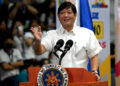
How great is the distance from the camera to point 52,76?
3.93 metres

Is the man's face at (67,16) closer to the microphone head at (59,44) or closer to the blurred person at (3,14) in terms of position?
the microphone head at (59,44)

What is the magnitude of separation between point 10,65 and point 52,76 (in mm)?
3526

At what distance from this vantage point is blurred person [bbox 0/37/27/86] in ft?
23.9

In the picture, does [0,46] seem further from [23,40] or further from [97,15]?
[97,15]

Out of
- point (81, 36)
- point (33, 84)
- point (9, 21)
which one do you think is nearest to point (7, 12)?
point (9, 21)

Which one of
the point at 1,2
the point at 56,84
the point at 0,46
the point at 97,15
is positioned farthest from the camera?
the point at 1,2

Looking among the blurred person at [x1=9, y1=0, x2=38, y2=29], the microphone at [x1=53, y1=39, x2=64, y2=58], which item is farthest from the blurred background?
the microphone at [x1=53, y1=39, x2=64, y2=58]

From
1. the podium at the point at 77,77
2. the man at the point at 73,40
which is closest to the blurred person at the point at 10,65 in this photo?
the man at the point at 73,40

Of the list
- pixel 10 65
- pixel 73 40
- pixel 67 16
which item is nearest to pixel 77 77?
pixel 73 40

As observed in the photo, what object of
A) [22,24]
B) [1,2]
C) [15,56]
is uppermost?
[1,2]

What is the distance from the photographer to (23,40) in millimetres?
7992

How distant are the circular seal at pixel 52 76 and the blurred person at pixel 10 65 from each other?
10.7 ft

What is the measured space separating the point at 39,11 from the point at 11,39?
4.46 feet

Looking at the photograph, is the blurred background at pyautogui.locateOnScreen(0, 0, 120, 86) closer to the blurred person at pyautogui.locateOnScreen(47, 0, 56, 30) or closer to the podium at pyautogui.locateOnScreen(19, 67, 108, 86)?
the blurred person at pyautogui.locateOnScreen(47, 0, 56, 30)
